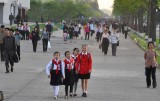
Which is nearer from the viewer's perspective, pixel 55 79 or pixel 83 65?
pixel 55 79

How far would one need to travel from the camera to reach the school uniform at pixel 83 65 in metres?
16.8

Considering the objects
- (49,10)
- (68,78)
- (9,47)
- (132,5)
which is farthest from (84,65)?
(49,10)

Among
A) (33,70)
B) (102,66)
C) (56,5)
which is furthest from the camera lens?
(56,5)

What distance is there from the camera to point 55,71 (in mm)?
16188

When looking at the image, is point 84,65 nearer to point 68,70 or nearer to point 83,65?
point 83,65

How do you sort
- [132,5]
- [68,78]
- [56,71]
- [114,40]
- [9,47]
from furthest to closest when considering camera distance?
[132,5]
[114,40]
[9,47]
[68,78]
[56,71]

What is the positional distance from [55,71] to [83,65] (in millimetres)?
1001

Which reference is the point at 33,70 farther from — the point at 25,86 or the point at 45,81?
the point at 25,86

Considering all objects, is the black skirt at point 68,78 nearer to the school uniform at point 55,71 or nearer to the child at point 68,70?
the child at point 68,70

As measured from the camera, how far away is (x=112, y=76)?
2364cm

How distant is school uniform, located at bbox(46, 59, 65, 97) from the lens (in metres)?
16.1

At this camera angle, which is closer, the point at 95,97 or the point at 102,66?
the point at 95,97

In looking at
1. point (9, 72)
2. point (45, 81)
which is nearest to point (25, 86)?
point (45, 81)

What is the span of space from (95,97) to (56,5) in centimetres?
11931
